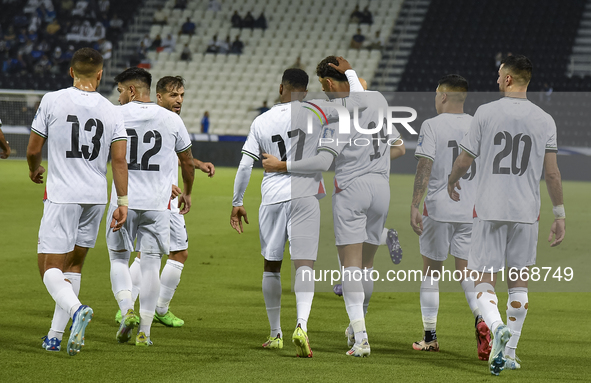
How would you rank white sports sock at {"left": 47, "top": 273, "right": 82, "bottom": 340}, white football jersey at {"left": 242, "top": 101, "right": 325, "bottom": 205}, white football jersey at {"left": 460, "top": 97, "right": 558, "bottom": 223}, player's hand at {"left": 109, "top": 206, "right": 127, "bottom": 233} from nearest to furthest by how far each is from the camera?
white football jersey at {"left": 460, "top": 97, "right": 558, "bottom": 223} < player's hand at {"left": 109, "top": 206, "right": 127, "bottom": 233} < white sports sock at {"left": 47, "top": 273, "right": 82, "bottom": 340} < white football jersey at {"left": 242, "top": 101, "right": 325, "bottom": 205}

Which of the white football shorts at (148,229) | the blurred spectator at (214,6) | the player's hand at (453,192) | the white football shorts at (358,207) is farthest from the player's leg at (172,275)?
the blurred spectator at (214,6)

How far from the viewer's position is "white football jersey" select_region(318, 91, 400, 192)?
5.37m

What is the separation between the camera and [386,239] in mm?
6879

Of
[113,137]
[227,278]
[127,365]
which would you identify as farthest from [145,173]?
[227,278]

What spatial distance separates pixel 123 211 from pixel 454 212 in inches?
95.6

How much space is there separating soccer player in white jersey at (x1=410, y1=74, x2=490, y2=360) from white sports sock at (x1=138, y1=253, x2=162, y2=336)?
6.40 feet

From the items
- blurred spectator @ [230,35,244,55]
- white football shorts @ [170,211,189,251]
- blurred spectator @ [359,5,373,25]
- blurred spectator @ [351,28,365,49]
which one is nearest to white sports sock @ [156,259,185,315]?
white football shorts @ [170,211,189,251]

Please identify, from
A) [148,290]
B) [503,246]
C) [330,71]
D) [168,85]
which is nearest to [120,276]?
[148,290]

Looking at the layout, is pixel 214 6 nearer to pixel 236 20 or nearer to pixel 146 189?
pixel 236 20

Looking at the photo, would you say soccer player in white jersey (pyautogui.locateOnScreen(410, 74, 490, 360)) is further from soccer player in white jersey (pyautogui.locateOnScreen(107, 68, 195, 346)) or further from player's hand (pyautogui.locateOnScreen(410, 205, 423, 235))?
soccer player in white jersey (pyautogui.locateOnScreen(107, 68, 195, 346))

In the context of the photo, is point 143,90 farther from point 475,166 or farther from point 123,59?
point 123,59

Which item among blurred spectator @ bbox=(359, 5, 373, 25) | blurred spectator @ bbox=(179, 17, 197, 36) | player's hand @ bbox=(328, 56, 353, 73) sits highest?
blurred spectator @ bbox=(359, 5, 373, 25)

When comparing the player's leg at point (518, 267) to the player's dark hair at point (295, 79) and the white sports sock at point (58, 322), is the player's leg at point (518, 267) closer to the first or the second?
the player's dark hair at point (295, 79)

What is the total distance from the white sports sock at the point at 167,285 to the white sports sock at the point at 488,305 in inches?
102
